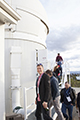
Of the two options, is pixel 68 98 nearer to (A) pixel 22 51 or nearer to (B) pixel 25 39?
(A) pixel 22 51

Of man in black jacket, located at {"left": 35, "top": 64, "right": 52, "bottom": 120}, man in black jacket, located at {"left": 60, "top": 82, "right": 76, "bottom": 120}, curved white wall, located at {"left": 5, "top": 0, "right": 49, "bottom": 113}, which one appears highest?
curved white wall, located at {"left": 5, "top": 0, "right": 49, "bottom": 113}

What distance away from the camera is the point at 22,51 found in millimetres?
7699

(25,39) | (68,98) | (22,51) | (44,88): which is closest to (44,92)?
(44,88)

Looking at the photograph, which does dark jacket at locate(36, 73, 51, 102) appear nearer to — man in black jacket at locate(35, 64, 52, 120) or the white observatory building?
man in black jacket at locate(35, 64, 52, 120)

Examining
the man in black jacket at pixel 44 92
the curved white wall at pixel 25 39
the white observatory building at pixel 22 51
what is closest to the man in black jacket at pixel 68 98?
the man in black jacket at pixel 44 92

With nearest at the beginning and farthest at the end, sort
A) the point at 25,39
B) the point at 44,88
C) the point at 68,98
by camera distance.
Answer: the point at 44,88
the point at 68,98
the point at 25,39

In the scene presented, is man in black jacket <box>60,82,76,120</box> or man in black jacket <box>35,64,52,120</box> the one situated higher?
man in black jacket <box>35,64,52,120</box>

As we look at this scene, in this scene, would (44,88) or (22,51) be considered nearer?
(44,88)

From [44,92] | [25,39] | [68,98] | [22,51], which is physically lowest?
[68,98]

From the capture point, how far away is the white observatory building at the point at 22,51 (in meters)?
7.09

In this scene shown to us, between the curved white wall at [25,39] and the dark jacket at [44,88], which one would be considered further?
the curved white wall at [25,39]

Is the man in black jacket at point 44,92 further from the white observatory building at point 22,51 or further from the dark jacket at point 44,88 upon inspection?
the white observatory building at point 22,51

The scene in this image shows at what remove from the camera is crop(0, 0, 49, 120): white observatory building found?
709cm

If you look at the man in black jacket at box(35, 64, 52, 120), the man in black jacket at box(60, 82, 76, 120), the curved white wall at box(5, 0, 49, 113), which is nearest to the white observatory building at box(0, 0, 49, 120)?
the curved white wall at box(5, 0, 49, 113)
